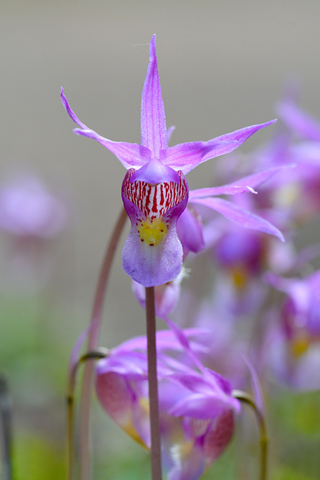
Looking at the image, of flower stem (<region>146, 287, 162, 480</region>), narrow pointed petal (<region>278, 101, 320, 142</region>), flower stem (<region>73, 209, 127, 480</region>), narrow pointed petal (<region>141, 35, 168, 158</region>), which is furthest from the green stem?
narrow pointed petal (<region>278, 101, 320, 142</region>)

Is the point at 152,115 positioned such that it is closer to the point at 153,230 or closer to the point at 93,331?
the point at 153,230

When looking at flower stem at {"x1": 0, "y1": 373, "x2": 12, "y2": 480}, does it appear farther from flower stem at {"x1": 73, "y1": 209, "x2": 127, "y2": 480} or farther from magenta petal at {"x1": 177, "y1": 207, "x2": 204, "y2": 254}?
magenta petal at {"x1": 177, "y1": 207, "x2": 204, "y2": 254}

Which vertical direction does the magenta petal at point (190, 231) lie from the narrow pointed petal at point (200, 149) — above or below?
below

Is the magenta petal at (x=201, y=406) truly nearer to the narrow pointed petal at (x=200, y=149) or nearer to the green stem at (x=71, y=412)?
the green stem at (x=71, y=412)

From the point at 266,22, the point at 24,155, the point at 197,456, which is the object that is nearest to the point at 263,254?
the point at 197,456

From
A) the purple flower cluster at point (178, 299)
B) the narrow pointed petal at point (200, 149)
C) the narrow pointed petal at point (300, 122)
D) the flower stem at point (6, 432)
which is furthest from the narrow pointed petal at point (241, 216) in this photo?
the narrow pointed petal at point (300, 122)

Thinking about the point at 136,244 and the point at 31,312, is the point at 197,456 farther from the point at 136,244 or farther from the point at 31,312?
the point at 31,312
